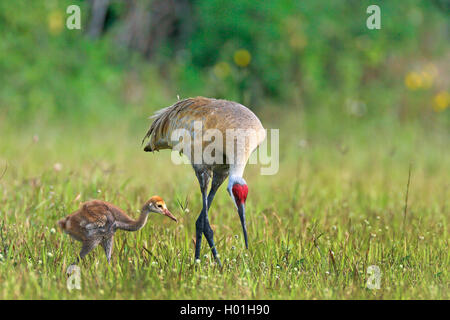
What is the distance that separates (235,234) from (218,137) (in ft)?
2.98

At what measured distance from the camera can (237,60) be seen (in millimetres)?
11133

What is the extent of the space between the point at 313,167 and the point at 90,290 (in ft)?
16.9

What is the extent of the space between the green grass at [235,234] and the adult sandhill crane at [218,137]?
29 centimetres

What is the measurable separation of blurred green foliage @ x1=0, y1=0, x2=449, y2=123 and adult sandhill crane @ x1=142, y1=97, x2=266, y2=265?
5597mm

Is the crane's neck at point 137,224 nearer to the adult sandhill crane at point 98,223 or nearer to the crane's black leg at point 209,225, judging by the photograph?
the adult sandhill crane at point 98,223

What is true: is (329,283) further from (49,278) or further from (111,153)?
(111,153)

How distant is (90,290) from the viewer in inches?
145

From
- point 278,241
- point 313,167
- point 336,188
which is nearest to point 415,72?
point 313,167

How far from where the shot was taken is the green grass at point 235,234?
3.82 metres

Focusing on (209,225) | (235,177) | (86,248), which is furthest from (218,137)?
(86,248)

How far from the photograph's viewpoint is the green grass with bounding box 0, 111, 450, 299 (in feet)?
12.5

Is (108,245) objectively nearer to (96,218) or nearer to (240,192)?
(96,218)

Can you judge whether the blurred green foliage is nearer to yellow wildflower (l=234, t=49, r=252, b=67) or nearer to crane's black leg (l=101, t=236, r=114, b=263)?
yellow wildflower (l=234, t=49, r=252, b=67)

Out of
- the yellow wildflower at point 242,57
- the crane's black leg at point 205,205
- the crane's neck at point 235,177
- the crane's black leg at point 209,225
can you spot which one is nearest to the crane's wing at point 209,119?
the crane's neck at point 235,177
